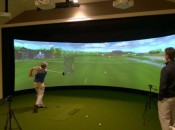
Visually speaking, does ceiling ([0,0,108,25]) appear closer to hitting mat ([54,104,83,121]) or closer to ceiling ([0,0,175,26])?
ceiling ([0,0,175,26])

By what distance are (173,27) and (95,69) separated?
408cm

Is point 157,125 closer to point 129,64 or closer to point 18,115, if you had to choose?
point 18,115

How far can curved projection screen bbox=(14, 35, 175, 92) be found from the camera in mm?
7840

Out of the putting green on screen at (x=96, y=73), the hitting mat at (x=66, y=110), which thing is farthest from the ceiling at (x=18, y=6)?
the hitting mat at (x=66, y=110)

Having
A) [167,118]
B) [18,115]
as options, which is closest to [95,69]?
[18,115]

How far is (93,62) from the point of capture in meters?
9.56

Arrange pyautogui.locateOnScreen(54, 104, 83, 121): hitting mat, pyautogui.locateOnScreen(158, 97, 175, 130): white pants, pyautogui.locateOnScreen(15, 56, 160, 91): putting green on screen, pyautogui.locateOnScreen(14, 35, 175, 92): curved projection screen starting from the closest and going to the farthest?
pyautogui.locateOnScreen(158, 97, 175, 130): white pants, pyautogui.locateOnScreen(54, 104, 83, 121): hitting mat, pyautogui.locateOnScreen(14, 35, 175, 92): curved projection screen, pyautogui.locateOnScreen(15, 56, 160, 91): putting green on screen

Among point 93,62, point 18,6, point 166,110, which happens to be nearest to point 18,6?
point 18,6

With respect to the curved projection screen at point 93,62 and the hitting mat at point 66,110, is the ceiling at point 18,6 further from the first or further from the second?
the hitting mat at point 66,110

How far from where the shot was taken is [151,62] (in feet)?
24.9

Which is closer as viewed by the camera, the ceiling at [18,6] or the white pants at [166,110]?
the white pants at [166,110]

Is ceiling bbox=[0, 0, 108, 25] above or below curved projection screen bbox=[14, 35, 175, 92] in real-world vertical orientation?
above

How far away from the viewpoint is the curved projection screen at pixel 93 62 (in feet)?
25.7

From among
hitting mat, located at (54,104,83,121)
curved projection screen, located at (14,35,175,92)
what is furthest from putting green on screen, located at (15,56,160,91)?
hitting mat, located at (54,104,83,121)
